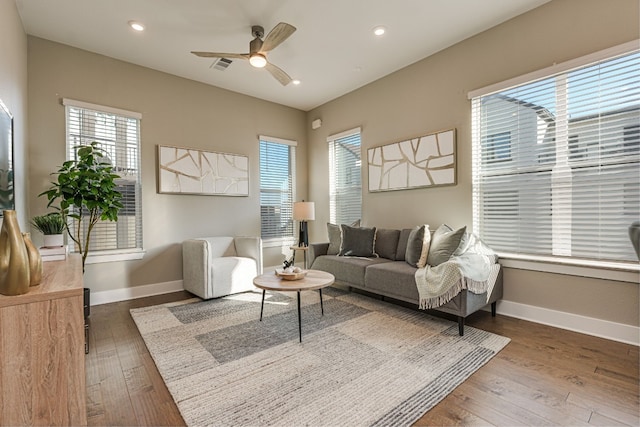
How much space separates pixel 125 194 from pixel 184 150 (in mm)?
944

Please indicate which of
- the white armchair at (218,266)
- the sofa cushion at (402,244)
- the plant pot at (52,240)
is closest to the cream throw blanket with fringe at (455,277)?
the sofa cushion at (402,244)

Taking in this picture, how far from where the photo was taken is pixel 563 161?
2.77 metres

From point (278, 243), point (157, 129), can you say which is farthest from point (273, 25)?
point (278, 243)

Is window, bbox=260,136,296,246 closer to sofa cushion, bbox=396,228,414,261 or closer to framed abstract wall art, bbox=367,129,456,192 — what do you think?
A: framed abstract wall art, bbox=367,129,456,192

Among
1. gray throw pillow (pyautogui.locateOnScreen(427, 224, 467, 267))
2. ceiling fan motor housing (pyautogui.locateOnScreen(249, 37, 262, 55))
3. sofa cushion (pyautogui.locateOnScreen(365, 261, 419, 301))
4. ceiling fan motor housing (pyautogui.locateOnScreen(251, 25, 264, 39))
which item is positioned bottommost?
sofa cushion (pyautogui.locateOnScreen(365, 261, 419, 301))

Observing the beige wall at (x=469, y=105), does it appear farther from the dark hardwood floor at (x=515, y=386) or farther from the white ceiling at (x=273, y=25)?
the dark hardwood floor at (x=515, y=386)

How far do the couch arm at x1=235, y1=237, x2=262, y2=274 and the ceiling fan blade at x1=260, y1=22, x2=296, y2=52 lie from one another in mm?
2305

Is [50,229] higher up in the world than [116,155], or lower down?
lower down

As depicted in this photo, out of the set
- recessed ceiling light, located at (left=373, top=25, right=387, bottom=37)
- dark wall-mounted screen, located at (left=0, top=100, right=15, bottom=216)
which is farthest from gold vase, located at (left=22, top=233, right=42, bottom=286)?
recessed ceiling light, located at (left=373, top=25, right=387, bottom=37)

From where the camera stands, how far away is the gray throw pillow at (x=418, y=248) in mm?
3245

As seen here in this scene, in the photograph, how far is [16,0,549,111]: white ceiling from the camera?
2818 mm

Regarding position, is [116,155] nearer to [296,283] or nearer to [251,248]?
[251,248]

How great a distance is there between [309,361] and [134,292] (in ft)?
9.24

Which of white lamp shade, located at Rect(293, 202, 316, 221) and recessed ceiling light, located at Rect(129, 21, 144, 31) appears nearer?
recessed ceiling light, located at Rect(129, 21, 144, 31)
